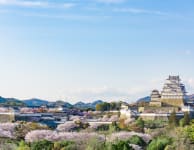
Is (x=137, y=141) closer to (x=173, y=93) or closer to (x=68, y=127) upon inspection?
(x=68, y=127)

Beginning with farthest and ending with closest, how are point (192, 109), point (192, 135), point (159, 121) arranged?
1. point (192, 109)
2. point (159, 121)
3. point (192, 135)

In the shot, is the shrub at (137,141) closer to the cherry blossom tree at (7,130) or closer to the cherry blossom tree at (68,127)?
the cherry blossom tree at (7,130)

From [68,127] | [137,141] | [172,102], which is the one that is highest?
[172,102]

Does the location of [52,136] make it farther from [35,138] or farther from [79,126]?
[79,126]

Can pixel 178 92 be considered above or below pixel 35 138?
above

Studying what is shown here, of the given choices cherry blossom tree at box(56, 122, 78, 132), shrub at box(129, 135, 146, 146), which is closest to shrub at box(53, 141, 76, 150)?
shrub at box(129, 135, 146, 146)

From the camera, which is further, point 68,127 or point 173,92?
point 173,92

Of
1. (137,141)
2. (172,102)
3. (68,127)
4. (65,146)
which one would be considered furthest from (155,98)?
(65,146)

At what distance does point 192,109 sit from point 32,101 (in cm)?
11311

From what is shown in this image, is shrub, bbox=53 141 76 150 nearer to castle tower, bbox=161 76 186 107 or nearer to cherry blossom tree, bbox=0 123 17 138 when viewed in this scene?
cherry blossom tree, bbox=0 123 17 138

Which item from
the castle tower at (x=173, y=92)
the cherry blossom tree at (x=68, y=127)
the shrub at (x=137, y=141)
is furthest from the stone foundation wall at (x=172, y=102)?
the shrub at (x=137, y=141)

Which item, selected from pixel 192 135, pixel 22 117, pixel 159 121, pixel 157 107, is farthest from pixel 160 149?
pixel 157 107

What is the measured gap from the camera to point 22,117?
63.7 metres

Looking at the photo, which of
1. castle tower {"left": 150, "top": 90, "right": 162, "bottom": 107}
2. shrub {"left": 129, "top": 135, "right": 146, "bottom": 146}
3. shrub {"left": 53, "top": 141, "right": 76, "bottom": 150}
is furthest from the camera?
castle tower {"left": 150, "top": 90, "right": 162, "bottom": 107}
